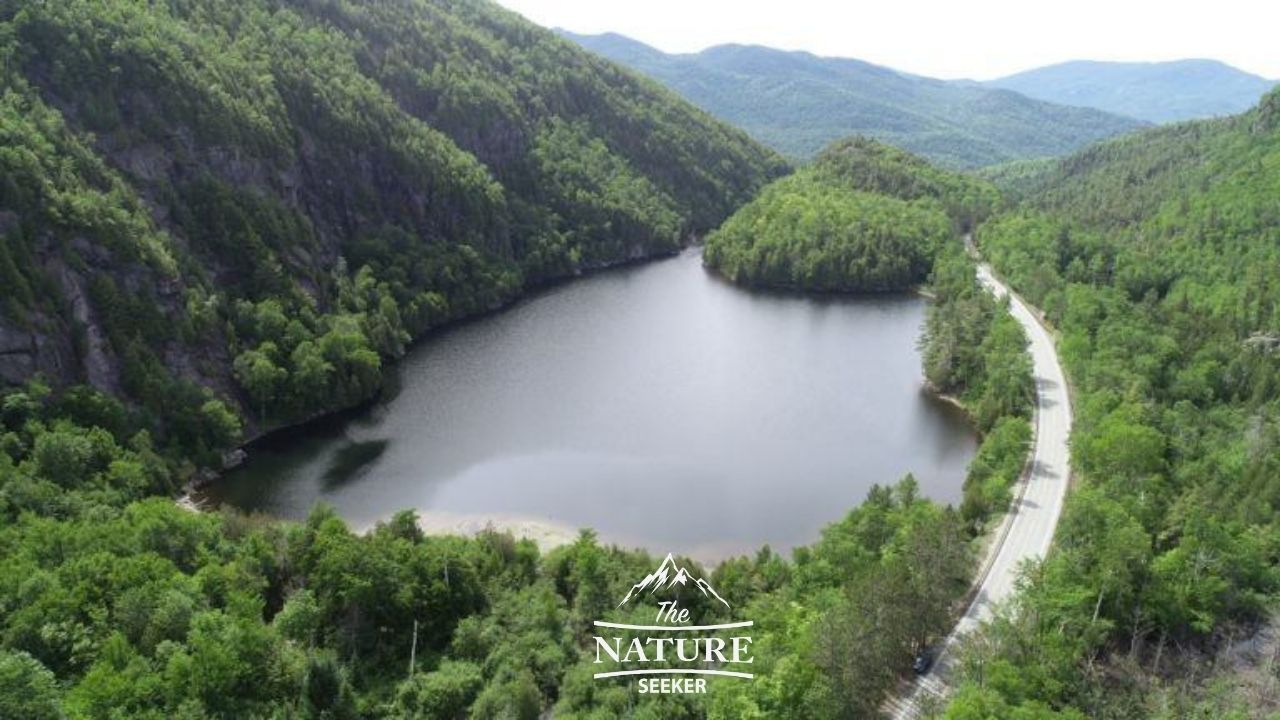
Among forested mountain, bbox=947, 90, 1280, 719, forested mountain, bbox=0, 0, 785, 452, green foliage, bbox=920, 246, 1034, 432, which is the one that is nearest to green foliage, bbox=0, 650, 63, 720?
forested mountain, bbox=947, 90, 1280, 719

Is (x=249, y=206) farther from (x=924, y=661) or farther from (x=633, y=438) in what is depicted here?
(x=924, y=661)

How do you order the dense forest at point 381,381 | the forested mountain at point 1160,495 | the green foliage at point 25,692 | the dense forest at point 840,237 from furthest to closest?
the dense forest at point 840,237 → the dense forest at point 381,381 → the forested mountain at point 1160,495 → the green foliage at point 25,692

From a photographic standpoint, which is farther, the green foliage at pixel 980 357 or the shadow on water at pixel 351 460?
the green foliage at pixel 980 357

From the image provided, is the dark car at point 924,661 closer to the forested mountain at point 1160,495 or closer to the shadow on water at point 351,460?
the forested mountain at point 1160,495

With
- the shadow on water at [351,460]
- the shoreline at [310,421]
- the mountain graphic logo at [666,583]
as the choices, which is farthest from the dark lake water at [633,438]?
the mountain graphic logo at [666,583]

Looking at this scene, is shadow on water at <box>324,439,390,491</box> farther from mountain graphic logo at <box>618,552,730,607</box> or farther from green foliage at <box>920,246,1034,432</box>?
green foliage at <box>920,246,1034,432</box>

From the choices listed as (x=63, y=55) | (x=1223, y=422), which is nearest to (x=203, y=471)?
(x=63, y=55)
